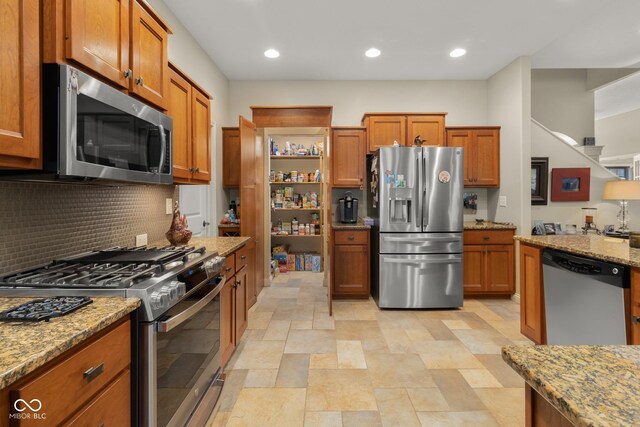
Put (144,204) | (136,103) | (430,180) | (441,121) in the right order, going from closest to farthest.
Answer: (136,103), (144,204), (430,180), (441,121)

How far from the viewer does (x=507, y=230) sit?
158 inches

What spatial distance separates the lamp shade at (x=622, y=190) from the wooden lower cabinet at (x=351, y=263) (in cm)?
296

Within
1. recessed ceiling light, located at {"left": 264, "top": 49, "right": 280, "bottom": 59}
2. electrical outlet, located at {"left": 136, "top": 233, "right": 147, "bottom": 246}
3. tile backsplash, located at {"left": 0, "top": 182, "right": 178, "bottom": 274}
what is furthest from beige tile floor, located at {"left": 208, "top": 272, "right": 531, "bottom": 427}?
recessed ceiling light, located at {"left": 264, "top": 49, "right": 280, "bottom": 59}

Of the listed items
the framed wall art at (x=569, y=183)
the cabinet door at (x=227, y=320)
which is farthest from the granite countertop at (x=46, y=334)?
the framed wall art at (x=569, y=183)

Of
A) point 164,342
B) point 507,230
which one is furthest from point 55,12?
point 507,230

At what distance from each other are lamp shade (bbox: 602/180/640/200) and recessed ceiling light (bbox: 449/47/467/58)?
2397mm

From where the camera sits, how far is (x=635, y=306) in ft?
5.84

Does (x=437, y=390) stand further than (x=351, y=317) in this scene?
No

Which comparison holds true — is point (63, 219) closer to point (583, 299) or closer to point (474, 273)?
point (583, 299)

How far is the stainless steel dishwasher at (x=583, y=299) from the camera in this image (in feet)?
6.20

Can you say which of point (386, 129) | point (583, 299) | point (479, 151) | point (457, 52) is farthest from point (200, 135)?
point (479, 151)

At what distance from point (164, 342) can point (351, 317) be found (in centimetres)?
248

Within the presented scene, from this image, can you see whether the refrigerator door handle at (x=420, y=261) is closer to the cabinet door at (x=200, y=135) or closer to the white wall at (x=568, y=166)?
the white wall at (x=568, y=166)

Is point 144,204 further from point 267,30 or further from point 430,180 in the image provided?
point 430,180
